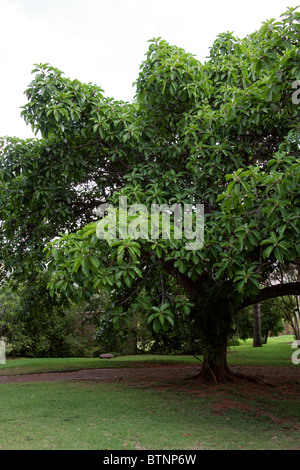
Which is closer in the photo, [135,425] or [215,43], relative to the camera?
[135,425]

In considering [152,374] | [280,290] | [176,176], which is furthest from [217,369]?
[176,176]

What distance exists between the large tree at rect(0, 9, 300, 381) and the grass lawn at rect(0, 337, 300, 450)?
1.35 metres

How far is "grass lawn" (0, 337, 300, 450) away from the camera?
536cm

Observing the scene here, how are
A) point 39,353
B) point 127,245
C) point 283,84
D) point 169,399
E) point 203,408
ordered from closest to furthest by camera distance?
point 127,245 < point 283,84 < point 203,408 < point 169,399 < point 39,353

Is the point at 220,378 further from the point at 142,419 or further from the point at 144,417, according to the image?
the point at 142,419

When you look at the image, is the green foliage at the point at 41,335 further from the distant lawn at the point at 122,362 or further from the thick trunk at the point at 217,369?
the thick trunk at the point at 217,369

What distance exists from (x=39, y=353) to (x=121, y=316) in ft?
40.2

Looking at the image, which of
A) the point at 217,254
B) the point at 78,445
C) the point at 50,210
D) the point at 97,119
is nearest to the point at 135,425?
the point at 78,445

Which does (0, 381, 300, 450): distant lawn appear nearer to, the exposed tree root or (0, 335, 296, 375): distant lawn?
the exposed tree root

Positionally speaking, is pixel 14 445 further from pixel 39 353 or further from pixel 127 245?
pixel 39 353

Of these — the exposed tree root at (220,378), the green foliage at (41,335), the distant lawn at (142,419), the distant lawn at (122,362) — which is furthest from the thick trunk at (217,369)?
the green foliage at (41,335)

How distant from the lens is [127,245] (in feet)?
16.5

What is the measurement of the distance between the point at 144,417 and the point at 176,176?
13.0 feet

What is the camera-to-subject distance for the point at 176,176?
7.49 meters
